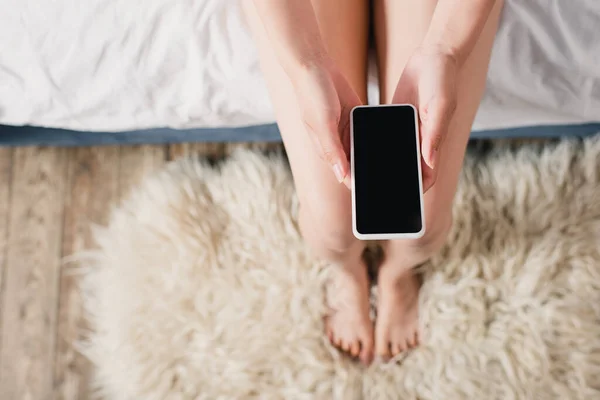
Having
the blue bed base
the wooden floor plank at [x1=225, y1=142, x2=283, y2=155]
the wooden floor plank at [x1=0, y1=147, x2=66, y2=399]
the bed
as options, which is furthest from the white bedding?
the wooden floor plank at [x1=0, y1=147, x2=66, y2=399]

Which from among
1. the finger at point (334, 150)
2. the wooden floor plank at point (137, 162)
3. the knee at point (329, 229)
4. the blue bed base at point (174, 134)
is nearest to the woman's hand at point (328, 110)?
the finger at point (334, 150)

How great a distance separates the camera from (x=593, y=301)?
919 millimetres

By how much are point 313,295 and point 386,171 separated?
47cm

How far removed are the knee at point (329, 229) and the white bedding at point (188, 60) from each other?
181 millimetres

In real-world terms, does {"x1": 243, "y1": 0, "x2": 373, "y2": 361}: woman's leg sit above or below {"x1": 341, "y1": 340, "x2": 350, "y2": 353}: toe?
above

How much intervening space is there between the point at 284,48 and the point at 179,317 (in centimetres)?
60

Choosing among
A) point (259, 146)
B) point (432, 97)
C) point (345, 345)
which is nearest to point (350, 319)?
point (345, 345)

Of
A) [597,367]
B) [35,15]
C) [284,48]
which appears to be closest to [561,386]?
[597,367]

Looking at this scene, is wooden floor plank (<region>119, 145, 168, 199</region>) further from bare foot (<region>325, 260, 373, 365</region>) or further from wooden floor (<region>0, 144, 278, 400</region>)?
bare foot (<region>325, 260, 373, 365</region>)

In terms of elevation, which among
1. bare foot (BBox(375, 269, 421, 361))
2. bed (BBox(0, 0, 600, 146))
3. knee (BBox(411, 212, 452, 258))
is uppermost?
bed (BBox(0, 0, 600, 146))

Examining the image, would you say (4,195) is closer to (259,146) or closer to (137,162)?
(137,162)

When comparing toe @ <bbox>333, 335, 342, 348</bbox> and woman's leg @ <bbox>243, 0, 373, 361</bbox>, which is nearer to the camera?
woman's leg @ <bbox>243, 0, 373, 361</bbox>

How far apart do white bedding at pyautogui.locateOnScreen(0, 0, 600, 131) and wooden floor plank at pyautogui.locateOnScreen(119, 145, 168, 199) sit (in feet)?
1.06

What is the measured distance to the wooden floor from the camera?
1088mm
